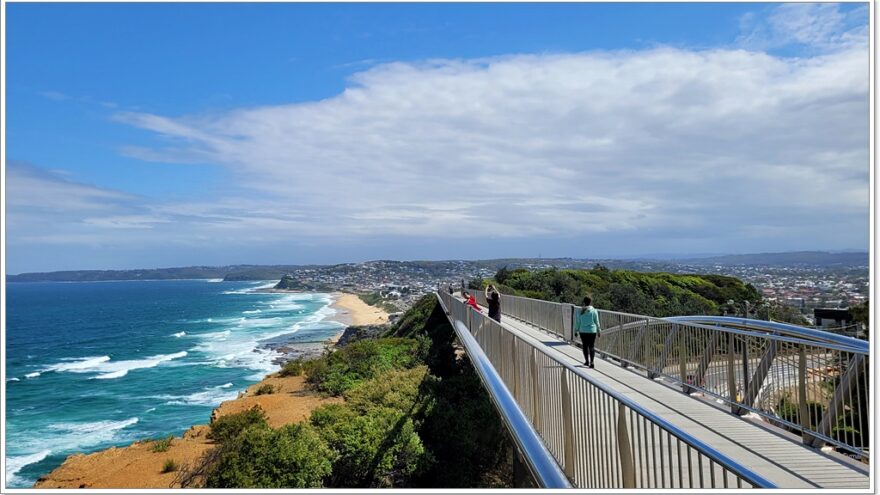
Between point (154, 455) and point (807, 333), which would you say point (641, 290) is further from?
point (807, 333)

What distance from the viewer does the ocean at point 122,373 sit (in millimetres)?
29688

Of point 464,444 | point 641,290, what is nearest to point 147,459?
point 464,444

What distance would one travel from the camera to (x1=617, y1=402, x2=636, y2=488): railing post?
3.62 m

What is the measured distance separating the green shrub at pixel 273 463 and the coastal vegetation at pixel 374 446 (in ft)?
0.06

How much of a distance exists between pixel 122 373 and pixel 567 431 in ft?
166

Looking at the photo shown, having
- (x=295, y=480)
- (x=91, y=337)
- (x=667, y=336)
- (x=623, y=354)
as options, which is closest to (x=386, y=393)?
(x=295, y=480)

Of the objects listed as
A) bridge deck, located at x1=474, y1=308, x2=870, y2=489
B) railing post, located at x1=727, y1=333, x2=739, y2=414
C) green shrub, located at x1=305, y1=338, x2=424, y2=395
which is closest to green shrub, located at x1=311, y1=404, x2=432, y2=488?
bridge deck, located at x1=474, y1=308, x2=870, y2=489

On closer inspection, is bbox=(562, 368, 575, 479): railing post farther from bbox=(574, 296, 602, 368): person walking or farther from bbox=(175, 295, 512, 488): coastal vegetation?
bbox=(175, 295, 512, 488): coastal vegetation

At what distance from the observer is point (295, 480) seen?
38.8 feet

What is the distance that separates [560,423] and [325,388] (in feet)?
61.0

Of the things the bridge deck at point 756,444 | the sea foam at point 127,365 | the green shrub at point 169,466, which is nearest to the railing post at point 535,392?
the bridge deck at point 756,444

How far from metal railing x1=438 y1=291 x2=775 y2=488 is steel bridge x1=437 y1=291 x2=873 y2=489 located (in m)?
0.01

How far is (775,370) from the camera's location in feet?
20.9

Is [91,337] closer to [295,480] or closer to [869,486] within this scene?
[295,480]
